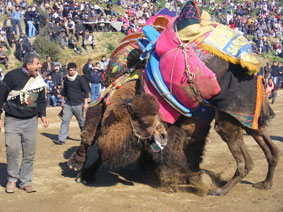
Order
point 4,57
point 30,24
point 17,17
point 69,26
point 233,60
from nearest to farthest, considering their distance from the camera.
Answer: point 233,60
point 4,57
point 17,17
point 30,24
point 69,26

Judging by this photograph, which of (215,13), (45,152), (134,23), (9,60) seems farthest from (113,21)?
(45,152)

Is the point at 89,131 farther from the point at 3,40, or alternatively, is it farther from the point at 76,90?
the point at 3,40

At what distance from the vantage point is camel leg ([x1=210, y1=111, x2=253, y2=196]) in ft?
17.6

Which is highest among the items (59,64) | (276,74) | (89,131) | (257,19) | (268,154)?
(257,19)

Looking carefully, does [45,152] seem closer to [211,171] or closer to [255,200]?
[211,171]

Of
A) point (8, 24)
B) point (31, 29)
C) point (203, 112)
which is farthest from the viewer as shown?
point (31, 29)

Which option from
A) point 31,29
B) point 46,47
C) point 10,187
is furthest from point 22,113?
point 31,29

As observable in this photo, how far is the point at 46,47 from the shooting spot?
1992 cm

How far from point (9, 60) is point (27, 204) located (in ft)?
49.5

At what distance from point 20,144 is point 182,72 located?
2.51 metres

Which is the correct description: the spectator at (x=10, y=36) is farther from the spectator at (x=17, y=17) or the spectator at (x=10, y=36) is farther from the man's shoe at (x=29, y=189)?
the man's shoe at (x=29, y=189)

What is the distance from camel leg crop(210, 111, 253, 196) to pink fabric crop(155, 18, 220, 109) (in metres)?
0.44

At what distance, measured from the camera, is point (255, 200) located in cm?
519

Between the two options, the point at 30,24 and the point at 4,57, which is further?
the point at 30,24
